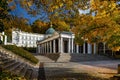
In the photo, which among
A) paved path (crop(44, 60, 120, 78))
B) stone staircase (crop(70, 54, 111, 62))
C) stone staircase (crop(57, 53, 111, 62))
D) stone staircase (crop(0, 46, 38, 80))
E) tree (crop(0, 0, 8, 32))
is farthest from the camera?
stone staircase (crop(70, 54, 111, 62))

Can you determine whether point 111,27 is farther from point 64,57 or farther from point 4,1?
point 64,57

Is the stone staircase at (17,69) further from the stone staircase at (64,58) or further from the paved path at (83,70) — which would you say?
the stone staircase at (64,58)

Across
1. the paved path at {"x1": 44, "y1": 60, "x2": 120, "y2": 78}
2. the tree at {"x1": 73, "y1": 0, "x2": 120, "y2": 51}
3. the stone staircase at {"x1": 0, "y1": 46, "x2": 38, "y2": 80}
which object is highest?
the tree at {"x1": 73, "y1": 0, "x2": 120, "y2": 51}

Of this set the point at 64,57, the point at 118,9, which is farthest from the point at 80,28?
the point at 64,57

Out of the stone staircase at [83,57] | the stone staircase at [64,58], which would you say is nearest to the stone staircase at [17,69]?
the stone staircase at [64,58]

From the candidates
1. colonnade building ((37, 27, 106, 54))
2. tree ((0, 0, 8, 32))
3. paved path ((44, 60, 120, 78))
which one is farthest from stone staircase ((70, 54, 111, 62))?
tree ((0, 0, 8, 32))

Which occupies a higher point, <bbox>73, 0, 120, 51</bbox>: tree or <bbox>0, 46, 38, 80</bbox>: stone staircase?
<bbox>73, 0, 120, 51</bbox>: tree

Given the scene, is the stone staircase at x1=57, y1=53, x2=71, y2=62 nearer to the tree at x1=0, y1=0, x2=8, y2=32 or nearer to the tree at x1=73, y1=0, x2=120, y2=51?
the tree at x1=73, y1=0, x2=120, y2=51

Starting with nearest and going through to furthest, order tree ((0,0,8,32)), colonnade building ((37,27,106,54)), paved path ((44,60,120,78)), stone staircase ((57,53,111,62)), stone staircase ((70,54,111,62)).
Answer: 1. tree ((0,0,8,32))
2. paved path ((44,60,120,78))
3. stone staircase ((57,53,111,62))
4. stone staircase ((70,54,111,62))
5. colonnade building ((37,27,106,54))

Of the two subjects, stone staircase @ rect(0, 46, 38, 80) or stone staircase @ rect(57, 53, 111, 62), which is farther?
stone staircase @ rect(57, 53, 111, 62)

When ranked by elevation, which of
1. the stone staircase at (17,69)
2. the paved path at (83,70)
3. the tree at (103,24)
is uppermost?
the tree at (103,24)

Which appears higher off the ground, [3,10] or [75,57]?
[3,10]

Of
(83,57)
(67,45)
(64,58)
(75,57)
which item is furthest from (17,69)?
(67,45)

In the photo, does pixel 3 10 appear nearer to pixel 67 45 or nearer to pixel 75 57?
pixel 75 57
